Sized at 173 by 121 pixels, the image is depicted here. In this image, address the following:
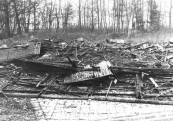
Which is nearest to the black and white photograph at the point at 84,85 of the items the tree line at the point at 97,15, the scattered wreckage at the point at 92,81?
the scattered wreckage at the point at 92,81

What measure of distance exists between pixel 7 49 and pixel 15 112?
6323 millimetres

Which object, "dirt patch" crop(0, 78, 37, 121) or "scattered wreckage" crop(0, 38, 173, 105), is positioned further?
"scattered wreckage" crop(0, 38, 173, 105)

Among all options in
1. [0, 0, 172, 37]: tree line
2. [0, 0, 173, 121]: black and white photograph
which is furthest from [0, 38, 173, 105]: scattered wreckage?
[0, 0, 172, 37]: tree line

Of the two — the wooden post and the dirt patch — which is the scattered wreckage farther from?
the dirt patch

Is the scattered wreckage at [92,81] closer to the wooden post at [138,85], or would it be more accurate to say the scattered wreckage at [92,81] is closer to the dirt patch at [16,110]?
the wooden post at [138,85]

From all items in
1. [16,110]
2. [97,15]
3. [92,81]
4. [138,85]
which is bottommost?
[16,110]

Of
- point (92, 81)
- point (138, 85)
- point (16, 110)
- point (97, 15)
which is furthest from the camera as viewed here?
point (97, 15)

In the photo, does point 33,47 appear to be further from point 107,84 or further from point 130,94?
point 130,94

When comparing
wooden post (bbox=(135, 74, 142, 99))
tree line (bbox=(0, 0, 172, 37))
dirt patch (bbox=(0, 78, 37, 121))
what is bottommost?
dirt patch (bbox=(0, 78, 37, 121))

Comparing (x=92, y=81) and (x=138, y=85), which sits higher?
(x=92, y=81)

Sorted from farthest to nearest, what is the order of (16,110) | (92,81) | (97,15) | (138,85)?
(97,15)
(92,81)
(138,85)
(16,110)

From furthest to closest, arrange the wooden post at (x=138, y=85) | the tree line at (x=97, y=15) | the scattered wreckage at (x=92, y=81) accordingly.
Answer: the tree line at (x=97, y=15), the scattered wreckage at (x=92, y=81), the wooden post at (x=138, y=85)

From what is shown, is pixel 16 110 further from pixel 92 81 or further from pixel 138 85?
pixel 138 85

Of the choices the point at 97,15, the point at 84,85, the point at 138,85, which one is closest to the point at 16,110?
the point at 84,85
